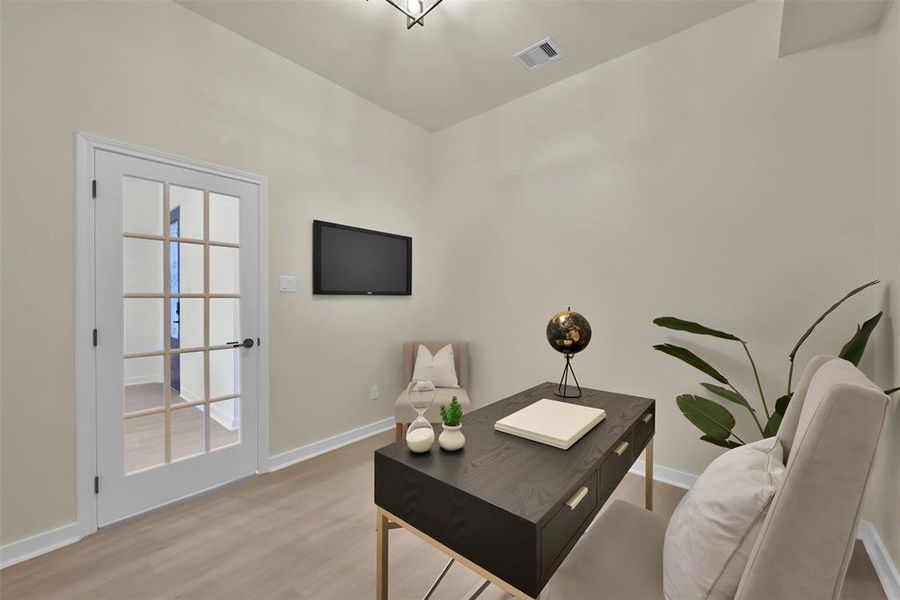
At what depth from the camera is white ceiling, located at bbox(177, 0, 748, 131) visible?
222 cm

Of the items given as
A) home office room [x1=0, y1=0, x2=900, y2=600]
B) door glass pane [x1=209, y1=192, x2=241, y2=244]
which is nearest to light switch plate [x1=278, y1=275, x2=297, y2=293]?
home office room [x1=0, y1=0, x2=900, y2=600]

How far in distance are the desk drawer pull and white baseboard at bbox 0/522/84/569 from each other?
249cm

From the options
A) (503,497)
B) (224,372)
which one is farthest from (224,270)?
(503,497)

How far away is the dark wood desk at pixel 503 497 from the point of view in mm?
847

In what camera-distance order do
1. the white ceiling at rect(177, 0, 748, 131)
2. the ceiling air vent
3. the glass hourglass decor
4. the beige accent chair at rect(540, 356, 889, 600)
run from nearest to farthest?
the beige accent chair at rect(540, 356, 889, 600)
the glass hourglass decor
the white ceiling at rect(177, 0, 748, 131)
the ceiling air vent

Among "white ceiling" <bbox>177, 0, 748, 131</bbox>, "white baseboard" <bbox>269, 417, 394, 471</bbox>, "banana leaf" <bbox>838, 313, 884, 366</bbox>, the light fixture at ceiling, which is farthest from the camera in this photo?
"white baseboard" <bbox>269, 417, 394, 471</bbox>

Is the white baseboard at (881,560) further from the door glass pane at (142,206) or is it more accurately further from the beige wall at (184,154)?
the door glass pane at (142,206)

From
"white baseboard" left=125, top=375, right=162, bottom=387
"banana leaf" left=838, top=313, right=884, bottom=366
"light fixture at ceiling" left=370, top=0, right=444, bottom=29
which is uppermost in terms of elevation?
"light fixture at ceiling" left=370, top=0, right=444, bottom=29

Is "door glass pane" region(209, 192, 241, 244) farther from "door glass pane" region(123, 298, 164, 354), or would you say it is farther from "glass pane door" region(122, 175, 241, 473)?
"door glass pane" region(123, 298, 164, 354)

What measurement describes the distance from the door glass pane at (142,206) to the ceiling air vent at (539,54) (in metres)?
2.52

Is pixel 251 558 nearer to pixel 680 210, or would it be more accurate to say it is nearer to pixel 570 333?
pixel 570 333

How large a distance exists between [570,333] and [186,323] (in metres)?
2.26

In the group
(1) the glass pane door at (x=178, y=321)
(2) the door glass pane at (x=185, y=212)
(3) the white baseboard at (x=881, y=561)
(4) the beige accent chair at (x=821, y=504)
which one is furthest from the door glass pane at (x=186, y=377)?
(3) the white baseboard at (x=881, y=561)

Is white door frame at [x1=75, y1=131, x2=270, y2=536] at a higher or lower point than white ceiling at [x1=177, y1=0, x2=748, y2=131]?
lower
